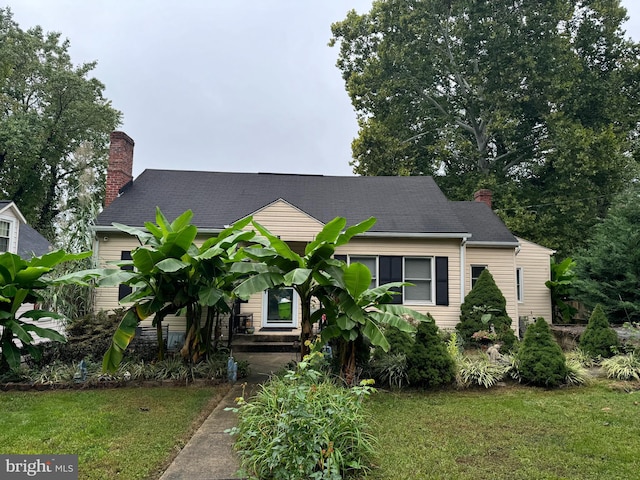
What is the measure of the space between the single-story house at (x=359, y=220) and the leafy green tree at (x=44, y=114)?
1302 centimetres

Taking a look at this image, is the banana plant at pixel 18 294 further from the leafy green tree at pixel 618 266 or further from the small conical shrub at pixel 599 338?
the leafy green tree at pixel 618 266

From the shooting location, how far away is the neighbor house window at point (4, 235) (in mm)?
11938

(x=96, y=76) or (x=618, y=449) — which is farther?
(x=96, y=76)

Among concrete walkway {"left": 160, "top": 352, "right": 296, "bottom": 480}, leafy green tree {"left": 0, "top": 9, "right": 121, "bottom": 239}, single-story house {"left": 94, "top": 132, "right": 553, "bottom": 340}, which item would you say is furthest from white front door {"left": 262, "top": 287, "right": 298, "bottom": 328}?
leafy green tree {"left": 0, "top": 9, "right": 121, "bottom": 239}

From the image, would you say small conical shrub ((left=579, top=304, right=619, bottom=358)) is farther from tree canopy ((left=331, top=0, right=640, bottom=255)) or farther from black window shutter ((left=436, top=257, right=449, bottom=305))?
tree canopy ((left=331, top=0, right=640, bottom=255))

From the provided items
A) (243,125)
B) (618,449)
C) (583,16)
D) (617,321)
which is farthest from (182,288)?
(583,16)

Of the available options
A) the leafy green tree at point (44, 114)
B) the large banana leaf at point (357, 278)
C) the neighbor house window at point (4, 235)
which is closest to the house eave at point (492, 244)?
the large banana leaf at point (357, 278)

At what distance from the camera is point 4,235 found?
12.0 meters

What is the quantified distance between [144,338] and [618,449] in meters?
8.82

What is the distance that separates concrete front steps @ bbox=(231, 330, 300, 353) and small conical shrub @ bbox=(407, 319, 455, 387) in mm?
3999

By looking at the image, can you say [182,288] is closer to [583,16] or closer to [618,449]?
[618,449]

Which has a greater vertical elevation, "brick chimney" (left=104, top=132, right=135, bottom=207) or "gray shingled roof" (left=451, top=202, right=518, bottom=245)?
"brick chimney" (left=104, top=132, right=135, bottom=207)

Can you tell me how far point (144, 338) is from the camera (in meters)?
9.15

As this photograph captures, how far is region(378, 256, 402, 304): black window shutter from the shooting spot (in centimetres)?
1191
